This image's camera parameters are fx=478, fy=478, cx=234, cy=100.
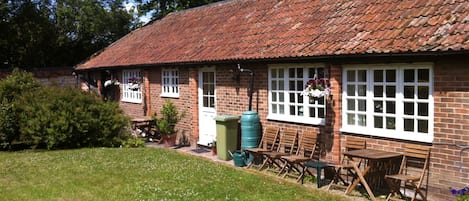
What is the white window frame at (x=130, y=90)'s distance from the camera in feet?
59.0

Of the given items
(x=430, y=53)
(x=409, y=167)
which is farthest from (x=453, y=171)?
(x=430, y=53)

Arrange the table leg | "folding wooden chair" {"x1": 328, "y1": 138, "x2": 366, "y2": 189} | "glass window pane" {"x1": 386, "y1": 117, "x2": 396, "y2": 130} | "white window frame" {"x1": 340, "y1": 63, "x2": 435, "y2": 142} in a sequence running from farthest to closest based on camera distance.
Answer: "folding wooden chair" {"x1": 328, "y1": 138, "x2": 366, "y2": 189} < "glass window pane" {"x1": 386, "y1": 117, "x2": 396, "y2": 130} < the table leg < "white window frame" {"x1": 340, "y1": 63, "x2": 435, "y2": 142}

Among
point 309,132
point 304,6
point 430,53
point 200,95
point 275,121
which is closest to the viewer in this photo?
point 430,53

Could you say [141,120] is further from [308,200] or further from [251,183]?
[308,200]

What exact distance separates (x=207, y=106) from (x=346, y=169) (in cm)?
581

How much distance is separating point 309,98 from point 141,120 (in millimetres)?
7737

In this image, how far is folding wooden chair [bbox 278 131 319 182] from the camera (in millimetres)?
9422

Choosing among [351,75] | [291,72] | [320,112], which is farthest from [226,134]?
[351,75]

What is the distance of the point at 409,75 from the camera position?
26.1ft

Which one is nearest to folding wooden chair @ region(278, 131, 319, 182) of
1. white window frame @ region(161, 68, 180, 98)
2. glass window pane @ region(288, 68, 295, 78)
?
glass window pane @ region(288, 68, 295, 78)

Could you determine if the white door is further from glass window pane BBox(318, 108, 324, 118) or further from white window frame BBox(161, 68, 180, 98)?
glass window pane BBox(318, 108, 324, 118)

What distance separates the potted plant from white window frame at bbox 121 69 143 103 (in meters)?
3.01

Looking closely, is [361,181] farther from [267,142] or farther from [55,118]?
[55,118]

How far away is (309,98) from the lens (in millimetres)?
9992
